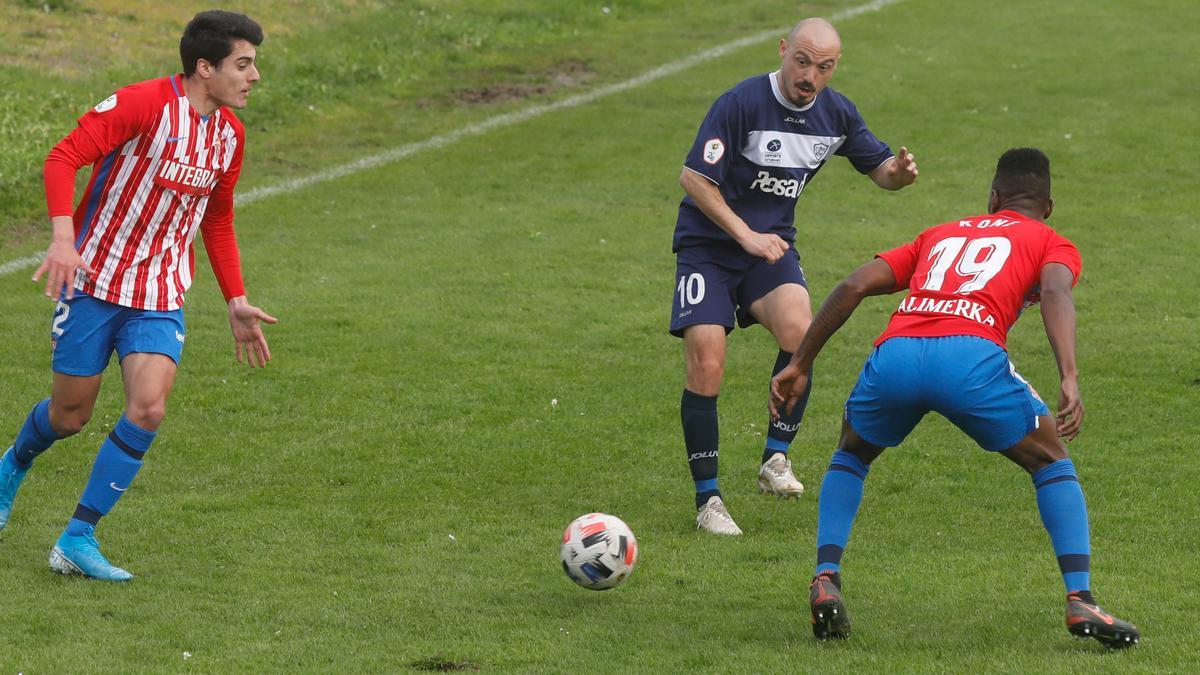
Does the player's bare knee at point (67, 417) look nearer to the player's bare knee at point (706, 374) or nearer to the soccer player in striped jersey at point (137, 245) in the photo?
the soccer player in striped jersey at point (137, 245)

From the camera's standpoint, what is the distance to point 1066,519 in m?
6.05

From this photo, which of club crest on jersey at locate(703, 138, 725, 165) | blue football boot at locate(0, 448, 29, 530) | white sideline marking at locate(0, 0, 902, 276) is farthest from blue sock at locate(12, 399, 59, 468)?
white sideline marking at locate(0, 0, 902, 276)

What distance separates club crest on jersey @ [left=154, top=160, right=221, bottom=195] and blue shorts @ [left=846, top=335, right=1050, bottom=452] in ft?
10.2

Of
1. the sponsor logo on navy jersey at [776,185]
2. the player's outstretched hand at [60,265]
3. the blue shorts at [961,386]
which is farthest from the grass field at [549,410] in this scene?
the sponsor logo on navy jersey at [776,185]

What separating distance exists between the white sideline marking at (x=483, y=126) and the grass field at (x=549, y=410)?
0.85 ft

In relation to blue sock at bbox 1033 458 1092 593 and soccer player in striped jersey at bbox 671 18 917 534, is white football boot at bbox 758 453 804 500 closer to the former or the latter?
soccer player in striped jersey at bbox 671 18 917 534

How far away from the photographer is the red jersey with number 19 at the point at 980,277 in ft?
20.0

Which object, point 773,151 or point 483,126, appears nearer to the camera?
point 773,151

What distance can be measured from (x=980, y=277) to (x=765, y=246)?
65.2 inches

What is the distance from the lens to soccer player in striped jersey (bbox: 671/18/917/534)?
8008mm

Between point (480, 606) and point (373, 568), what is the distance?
77 cm

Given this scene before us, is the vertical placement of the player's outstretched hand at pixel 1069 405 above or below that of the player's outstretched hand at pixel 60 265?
above

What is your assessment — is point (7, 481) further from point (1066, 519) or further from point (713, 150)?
point (1066, 519)

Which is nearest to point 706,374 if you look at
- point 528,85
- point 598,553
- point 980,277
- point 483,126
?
point 598,553
